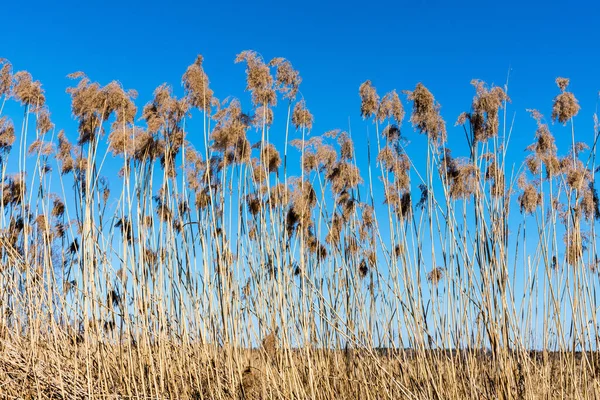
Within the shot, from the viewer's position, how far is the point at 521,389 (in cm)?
347

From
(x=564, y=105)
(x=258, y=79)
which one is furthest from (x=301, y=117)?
(x=564, y=105)

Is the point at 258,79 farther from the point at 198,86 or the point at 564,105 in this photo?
the point at 564,105

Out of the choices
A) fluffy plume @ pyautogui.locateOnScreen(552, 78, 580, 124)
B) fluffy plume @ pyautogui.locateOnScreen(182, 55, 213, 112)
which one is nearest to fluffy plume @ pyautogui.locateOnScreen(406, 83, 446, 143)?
A: fluffy plume @ pyautogui.locateOnScreen(552, 78, 580, 124)

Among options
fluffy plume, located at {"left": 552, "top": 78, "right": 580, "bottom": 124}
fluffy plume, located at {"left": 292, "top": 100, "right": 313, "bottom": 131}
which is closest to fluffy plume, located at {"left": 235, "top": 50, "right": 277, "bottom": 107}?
fluffy plume, located at {"left": 292, "top": 100, "right": 313, "bottom": 131}

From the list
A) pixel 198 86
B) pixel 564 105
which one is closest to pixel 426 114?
pixel 564 105

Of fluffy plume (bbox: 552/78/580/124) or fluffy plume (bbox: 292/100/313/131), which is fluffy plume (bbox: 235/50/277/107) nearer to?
fluffy plume (bbox: 292/100/313/131)

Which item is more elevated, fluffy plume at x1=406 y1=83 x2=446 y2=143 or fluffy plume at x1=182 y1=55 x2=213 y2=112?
fluffy plume at x1=182 y1=55 x2=213 y2=112

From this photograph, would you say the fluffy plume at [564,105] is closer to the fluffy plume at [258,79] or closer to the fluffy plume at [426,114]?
the fluffy plume at [426,114]

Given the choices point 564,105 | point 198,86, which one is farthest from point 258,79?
point 564,105

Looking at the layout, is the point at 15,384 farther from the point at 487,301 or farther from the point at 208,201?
the point at 487,301

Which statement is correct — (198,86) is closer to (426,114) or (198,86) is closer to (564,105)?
(426,114)

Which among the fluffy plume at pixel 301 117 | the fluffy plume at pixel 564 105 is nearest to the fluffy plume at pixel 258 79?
the fluffy plume at pixel 301 117

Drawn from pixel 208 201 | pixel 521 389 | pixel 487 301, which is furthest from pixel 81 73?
pixel 521 389

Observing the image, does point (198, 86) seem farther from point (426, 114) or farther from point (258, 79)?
point (426, 114)
